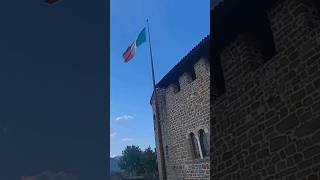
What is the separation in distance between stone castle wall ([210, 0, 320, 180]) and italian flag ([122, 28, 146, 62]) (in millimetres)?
9944

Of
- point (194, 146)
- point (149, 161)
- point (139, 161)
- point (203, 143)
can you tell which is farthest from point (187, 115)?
point (139, 161)

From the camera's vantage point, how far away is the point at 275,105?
5.22 m

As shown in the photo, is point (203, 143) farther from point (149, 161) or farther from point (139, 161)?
point (139, 161)

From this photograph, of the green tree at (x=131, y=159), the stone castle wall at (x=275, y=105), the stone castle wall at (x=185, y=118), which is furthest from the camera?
the green tree at (x=131, y=159)

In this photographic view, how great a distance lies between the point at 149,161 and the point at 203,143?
804 inches

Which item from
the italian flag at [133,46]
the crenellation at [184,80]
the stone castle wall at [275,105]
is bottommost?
the stone castle wall at [275,105]

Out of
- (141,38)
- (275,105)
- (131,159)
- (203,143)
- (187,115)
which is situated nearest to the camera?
(275,105)

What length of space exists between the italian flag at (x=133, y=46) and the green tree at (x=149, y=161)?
57.5 feet

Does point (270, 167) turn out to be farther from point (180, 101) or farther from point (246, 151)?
point (180, 101)

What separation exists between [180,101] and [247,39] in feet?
26.9

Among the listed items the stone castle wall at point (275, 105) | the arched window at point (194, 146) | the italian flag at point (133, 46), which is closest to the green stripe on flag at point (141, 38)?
the italian flag at point (133, 46)

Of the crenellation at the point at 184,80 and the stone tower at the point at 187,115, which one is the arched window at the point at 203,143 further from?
the crenellation at the point at 184,80

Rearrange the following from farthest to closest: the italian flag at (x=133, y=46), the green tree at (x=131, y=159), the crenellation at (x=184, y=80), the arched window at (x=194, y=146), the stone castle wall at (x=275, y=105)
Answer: the green tree at (x=131, y=159)
the italian flag at (x=133, y=46)
the crenellation at (x=184, y=80)
the arched window at (x=194, y=146)
the stone castle wall at (x=275, y=105)

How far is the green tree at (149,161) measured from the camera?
105 feet
